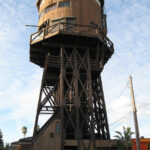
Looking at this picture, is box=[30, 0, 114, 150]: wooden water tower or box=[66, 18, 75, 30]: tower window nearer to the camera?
box=[30, 0, 114, 150]: wooden water tower

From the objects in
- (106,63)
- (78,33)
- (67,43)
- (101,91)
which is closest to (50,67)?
(67,43)

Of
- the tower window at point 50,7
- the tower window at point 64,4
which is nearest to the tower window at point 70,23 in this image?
the tower window at point 64,4

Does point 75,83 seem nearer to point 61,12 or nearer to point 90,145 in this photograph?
point 90,145

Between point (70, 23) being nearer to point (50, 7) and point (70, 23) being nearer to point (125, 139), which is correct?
point (50, 7)

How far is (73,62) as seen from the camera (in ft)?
80.9

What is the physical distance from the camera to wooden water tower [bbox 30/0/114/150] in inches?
890

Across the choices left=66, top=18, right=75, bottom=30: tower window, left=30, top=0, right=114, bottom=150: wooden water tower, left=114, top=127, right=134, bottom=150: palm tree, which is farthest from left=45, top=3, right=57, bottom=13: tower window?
left=114, top=127, right=134, bottom=150: palm tree

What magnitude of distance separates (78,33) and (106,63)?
738cm

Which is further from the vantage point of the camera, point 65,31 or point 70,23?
point 70,23

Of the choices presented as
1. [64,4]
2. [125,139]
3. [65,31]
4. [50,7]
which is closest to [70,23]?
[65,31]

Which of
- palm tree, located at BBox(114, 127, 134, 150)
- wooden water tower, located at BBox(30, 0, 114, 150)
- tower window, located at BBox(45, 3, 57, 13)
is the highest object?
tower window, located at BBox(45, 3, 57, 13)

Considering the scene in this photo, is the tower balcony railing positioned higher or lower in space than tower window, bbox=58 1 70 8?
lower

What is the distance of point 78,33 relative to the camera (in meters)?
23.7

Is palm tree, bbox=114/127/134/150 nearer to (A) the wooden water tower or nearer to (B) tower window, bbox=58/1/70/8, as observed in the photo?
(A) the wooden water tower
